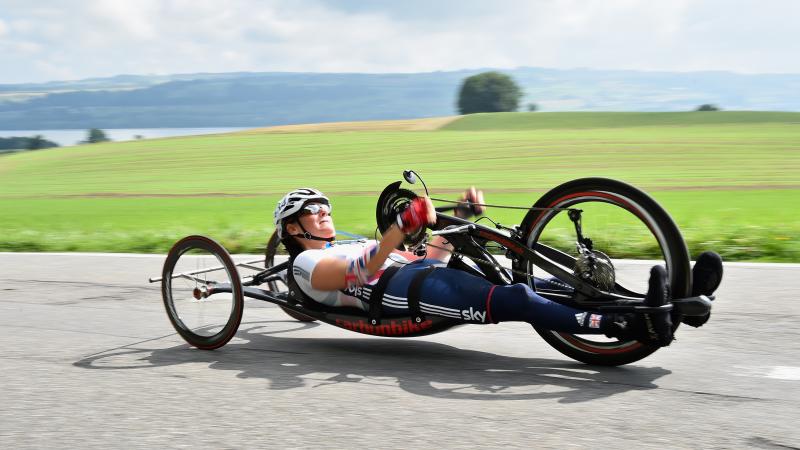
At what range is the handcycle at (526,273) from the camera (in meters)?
4.55

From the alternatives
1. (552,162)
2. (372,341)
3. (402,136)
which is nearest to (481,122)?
(402,136)

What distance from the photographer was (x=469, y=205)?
5.32m

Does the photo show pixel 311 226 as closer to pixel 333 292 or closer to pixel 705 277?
pixel 333 292

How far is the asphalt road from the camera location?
12.6ft

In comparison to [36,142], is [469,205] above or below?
below

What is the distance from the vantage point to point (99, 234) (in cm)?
1400

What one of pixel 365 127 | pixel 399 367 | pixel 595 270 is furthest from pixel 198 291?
pixel 365 127

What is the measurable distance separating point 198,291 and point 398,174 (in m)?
24.7

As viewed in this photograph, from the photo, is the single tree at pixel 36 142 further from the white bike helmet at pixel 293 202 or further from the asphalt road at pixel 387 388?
the white bike helmet at pixel 293 202

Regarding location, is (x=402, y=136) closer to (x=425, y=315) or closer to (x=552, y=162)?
(x=552, y=162)

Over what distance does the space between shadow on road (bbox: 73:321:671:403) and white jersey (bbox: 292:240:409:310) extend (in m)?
0.33

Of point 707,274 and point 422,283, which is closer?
point 707,274

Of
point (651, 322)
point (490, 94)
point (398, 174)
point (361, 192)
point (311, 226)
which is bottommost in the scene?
point (651, 322)

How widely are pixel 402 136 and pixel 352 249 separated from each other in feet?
134
